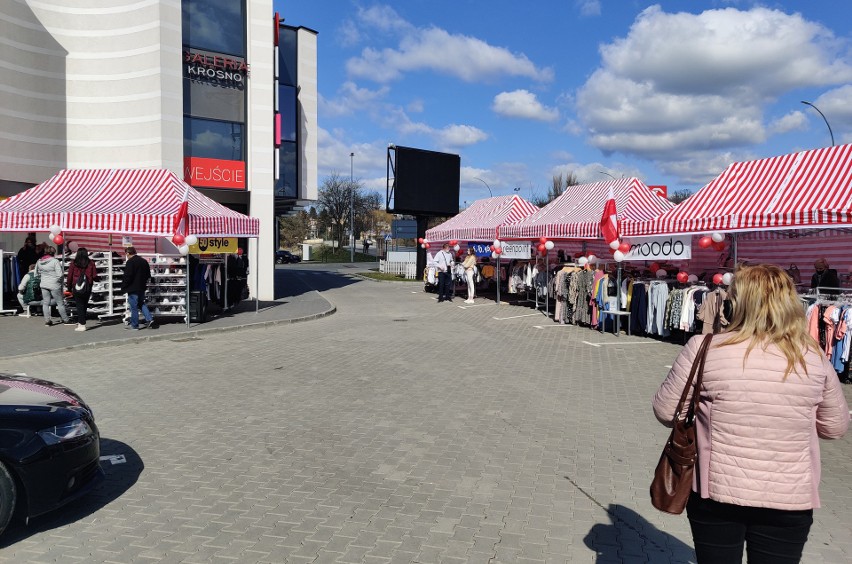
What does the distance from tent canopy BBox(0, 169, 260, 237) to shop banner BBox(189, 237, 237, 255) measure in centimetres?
68

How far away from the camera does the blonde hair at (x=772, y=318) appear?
248cm

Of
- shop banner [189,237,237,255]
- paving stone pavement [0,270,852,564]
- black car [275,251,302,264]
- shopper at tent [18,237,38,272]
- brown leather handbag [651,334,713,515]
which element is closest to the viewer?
brown leather handbag [651,334,713,515]

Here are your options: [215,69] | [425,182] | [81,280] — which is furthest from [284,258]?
[81,280]

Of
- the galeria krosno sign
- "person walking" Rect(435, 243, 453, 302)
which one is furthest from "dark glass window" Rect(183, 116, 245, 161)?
"person walking" Rect(435, 243, 453, 302)

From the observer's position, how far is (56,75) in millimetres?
21172

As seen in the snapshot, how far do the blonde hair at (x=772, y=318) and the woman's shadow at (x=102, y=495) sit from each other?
14.7 feet

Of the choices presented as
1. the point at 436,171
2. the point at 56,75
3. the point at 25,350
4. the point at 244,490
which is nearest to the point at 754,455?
the point at 244,490

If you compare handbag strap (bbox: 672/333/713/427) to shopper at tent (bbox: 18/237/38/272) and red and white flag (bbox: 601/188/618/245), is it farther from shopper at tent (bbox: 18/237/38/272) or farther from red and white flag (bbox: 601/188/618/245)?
shopper at tent (bbox: 18/237/38/272)

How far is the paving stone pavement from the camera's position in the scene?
13.8 ft

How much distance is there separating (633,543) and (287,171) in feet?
85.6

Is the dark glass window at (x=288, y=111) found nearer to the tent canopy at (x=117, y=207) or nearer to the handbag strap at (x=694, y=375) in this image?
the tent canopy at (x=117, y=207)

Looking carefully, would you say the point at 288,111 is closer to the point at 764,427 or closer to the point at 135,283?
the point at 135,283

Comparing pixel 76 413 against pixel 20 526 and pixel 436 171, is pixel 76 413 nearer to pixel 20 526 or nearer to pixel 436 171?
pixel 20 526

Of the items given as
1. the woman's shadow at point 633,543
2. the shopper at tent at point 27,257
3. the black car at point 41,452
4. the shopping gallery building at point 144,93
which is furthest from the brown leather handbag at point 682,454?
the shopper at tent at point 27,257
